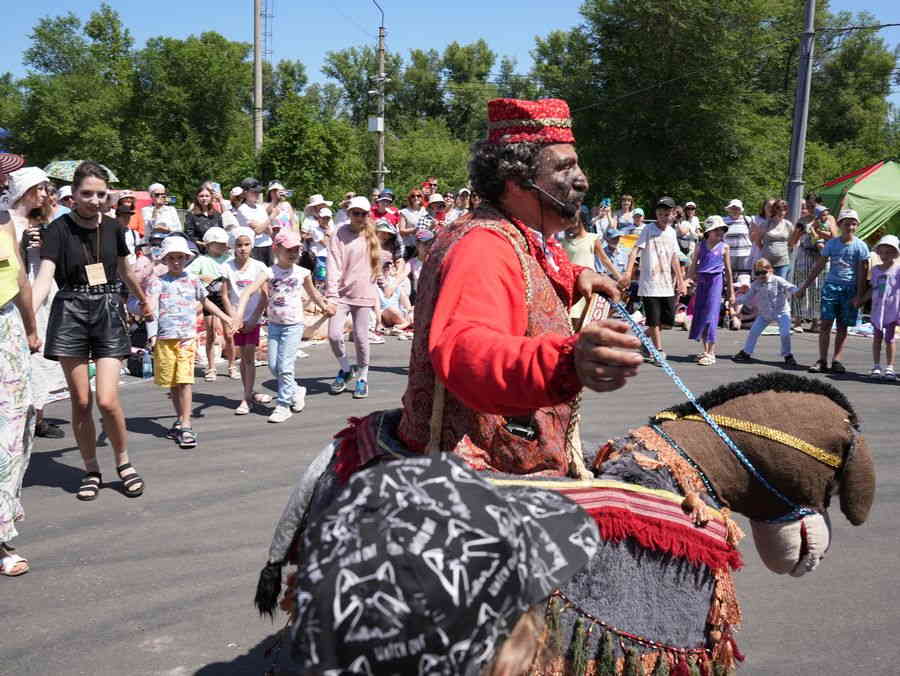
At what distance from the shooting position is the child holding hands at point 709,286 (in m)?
11.4

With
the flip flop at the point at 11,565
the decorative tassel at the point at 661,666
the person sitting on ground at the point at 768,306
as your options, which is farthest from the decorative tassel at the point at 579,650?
the person sitting on ground at the point at 768,306

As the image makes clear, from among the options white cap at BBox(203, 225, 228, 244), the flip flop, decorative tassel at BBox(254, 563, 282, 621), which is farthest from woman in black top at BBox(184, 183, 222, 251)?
decorative tassel at BBox(254, 563, 282, 621)

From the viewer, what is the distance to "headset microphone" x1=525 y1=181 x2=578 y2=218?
8.45 ft

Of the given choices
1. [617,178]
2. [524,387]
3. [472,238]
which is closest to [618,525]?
[524,387]

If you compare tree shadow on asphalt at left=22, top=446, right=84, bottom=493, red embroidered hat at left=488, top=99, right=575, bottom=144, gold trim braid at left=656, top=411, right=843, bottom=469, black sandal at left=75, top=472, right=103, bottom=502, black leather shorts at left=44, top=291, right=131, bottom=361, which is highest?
red embroidered hat at left=488, top=99, right=575, bottom=144

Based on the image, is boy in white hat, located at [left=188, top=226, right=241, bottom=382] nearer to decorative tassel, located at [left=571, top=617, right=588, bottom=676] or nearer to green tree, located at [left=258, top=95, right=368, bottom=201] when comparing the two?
decorative tassel, located at [left=571, top=617, right=588, bottom=676]

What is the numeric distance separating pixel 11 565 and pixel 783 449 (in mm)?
4075

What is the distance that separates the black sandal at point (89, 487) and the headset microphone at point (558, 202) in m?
4.55

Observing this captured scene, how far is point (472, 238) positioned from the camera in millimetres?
2352

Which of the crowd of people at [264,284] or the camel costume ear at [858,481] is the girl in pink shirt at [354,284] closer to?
the crowd of people at [264,284]

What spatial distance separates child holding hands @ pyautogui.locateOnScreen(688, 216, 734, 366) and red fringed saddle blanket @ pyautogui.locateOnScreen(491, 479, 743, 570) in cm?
903

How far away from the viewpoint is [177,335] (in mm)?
7230

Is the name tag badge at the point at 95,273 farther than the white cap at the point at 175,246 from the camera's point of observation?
No

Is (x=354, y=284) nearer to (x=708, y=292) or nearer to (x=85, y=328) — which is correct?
(x=85, y=328)
